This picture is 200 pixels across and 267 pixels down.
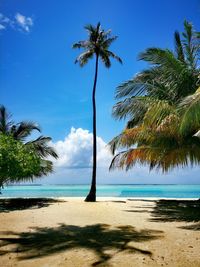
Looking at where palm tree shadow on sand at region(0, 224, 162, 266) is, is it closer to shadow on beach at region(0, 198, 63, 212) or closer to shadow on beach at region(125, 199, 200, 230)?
shadow on beach at region(125, 199, 200, 230)

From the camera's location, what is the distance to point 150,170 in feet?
63.1

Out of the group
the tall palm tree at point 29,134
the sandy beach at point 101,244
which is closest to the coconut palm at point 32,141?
the tall palm tree at point 29,134

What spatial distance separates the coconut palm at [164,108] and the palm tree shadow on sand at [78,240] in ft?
16.3

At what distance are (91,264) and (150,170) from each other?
13878mm

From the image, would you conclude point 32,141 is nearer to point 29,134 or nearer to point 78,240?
point 29,134

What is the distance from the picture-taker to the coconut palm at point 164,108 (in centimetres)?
1296

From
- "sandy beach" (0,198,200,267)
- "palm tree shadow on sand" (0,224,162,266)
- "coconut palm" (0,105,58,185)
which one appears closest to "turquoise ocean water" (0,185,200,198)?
"coconut palm" (0,105,58,185)

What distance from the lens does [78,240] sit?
7.66 meters

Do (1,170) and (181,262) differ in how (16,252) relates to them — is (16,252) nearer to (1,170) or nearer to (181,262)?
(181,262)

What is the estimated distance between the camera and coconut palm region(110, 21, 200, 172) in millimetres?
12961

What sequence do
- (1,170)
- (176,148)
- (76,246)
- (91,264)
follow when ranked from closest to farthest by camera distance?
(91,264) < (76,246) < (176,148) < (1,170)

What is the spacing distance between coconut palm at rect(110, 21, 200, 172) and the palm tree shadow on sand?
4957 millimetres

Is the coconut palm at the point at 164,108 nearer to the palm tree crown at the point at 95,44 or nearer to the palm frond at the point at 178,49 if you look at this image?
the palm frond at the point at 178,49

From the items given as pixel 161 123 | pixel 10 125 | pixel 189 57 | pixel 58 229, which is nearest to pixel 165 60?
pixel 189 57
